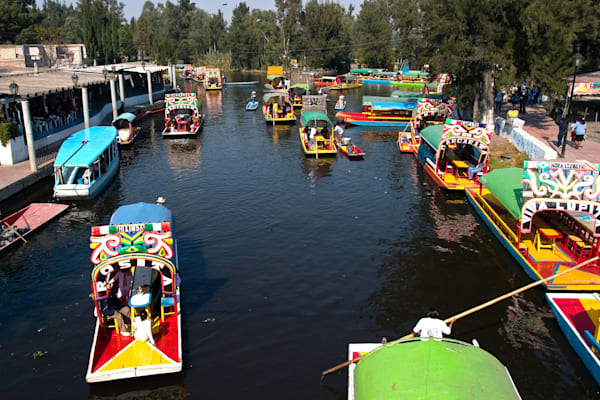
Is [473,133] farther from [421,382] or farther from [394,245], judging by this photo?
[421,382]

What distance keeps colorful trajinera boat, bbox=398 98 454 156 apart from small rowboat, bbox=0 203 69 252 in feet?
81.1

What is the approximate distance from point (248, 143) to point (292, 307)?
27.2 meters

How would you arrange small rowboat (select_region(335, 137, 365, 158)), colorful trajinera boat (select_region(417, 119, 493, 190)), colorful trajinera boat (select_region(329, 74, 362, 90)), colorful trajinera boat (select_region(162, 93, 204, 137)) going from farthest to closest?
colorful trajinera boat (select_region(329, 74, 362, 90)) < colorful trajinera boat (select_region(162, 93, 204, 137)) < small rowboat (select_region(335, 137, 365, 158)) < colorful trajinera boat (select_region(417, 119, 493, 190))

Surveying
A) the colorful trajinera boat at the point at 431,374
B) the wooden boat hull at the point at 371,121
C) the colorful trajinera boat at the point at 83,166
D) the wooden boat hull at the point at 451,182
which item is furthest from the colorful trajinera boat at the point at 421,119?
the colorful trajinera boat at the point at 431,374

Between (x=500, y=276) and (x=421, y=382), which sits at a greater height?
(x=421, y=382)

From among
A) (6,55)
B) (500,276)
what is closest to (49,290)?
(500,276)

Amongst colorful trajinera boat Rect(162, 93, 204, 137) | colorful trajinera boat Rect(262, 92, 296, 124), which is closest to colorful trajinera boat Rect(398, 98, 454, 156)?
colorful trajinera boat Rect(262, 92, 296, 124)

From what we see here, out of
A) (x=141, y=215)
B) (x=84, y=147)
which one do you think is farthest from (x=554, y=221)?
(x=84, y=147)

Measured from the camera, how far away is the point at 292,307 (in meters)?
16.8

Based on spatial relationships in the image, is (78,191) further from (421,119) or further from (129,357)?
(421,119)

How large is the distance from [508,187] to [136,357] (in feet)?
50.3

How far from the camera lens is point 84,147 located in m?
28.4

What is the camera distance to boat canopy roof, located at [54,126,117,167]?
26.7 metres

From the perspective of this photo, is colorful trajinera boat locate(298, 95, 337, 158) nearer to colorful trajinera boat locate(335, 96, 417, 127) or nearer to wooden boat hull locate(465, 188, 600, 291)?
colorful trajinera boat locate(335, 96, 417, 127)
